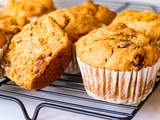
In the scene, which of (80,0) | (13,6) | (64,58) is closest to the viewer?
(64,58)

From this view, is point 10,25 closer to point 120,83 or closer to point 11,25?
point 11,25

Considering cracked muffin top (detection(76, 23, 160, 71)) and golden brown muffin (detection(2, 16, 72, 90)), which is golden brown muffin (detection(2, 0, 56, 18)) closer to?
golden brown muffin (detection(2, 16, 72, 90))

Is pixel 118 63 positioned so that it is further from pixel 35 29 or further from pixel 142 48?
pixel 35 29

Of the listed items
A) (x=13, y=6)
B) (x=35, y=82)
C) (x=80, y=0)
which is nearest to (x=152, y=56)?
(x=35, y=82)

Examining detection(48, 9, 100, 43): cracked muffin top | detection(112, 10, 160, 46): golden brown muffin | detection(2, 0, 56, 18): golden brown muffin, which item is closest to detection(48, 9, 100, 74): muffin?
detection(48, 9, 100, 43): cracked muffin top

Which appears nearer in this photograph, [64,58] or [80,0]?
[64,58]
